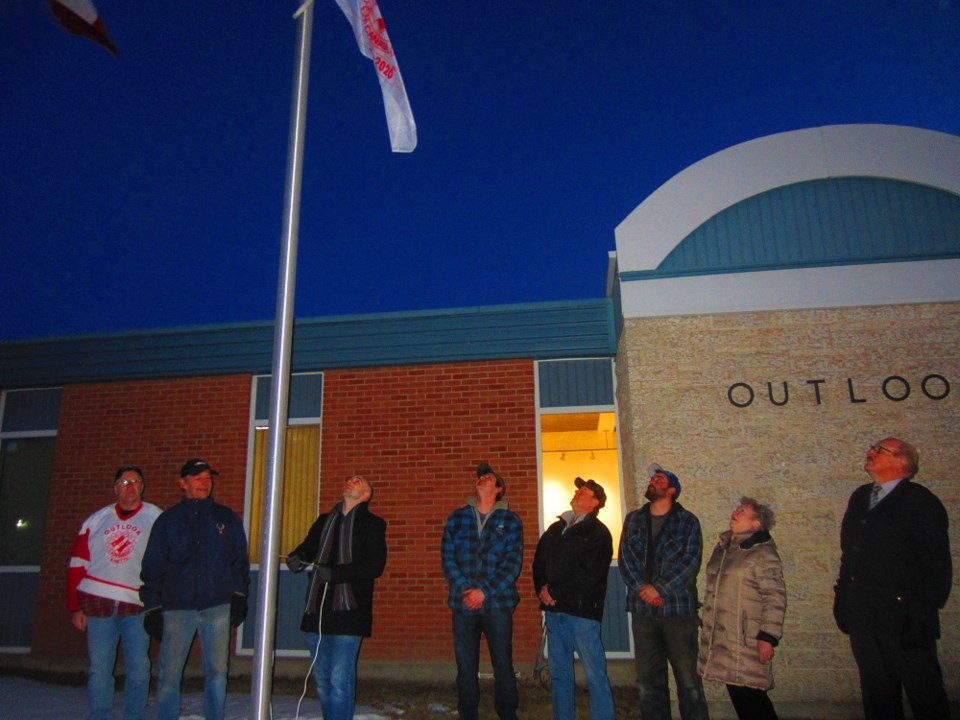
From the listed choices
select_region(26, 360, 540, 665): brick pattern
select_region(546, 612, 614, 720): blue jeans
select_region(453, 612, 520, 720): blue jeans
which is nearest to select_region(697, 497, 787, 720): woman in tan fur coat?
select_region(546, 612, 614, 720): blue jeans


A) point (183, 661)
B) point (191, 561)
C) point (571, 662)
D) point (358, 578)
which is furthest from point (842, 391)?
point (183, 661)

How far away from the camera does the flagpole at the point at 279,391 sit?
3.75m

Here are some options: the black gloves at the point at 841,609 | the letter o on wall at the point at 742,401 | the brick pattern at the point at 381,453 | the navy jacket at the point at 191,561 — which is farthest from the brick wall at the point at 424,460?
the black gloves at the point at 841,609

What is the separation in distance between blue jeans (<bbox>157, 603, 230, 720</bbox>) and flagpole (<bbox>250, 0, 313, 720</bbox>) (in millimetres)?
1067

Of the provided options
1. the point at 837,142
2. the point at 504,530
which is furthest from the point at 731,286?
the point at 504,530

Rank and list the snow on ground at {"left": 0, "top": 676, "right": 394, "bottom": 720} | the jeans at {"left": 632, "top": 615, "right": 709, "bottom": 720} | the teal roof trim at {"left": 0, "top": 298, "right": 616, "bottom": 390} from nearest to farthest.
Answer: the jeans at {"left": 632, "top": 615, "right": 709, "bottom": 720}
the snow on ground at {"left": 0, "top": 676, "right": 394, "bottom": 720}
the teal roof trim at {"left": 0, "top": 298, "right": 616, "bottom": 390}

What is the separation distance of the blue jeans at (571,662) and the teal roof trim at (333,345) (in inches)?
135

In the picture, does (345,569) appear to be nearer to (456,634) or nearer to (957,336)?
(456,634)

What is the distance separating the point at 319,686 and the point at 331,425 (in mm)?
3512

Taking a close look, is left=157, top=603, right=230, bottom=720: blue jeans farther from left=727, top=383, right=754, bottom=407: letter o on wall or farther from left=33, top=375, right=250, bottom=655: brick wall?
left=727, top=383, right=754, bottom=407: letter o on wall

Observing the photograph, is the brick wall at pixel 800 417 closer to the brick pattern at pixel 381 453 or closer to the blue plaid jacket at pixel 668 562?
the blue plaid jacket at pixel 668 562

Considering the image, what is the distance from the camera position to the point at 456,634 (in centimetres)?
532

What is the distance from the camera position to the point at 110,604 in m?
5.09

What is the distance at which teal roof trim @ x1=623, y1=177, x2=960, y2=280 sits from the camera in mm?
6727
